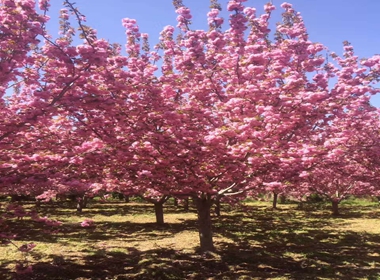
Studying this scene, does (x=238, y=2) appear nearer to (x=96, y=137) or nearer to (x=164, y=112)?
(x=164, y=112)

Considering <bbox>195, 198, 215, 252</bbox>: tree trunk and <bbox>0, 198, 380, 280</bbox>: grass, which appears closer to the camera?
<bbox>0, 198, 380, 280</bbox>: grass

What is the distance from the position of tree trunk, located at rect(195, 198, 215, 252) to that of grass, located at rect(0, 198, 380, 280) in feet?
2.08

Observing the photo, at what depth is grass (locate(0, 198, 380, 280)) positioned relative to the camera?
37.3ft

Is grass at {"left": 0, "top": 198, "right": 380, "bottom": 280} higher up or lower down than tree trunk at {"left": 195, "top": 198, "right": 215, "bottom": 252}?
lower down

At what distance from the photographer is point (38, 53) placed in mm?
9508

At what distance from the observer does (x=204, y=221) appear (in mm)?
14461

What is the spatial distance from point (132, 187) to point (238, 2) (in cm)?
891

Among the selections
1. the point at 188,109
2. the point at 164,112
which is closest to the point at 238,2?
the point at 188,109

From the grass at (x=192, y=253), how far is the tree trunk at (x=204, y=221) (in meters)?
0.63

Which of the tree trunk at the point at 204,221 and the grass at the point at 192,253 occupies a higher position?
the tree trunk at the point at 204,221

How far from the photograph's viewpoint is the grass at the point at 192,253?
11367 mm

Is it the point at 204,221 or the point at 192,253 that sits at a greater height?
the point at 204,221

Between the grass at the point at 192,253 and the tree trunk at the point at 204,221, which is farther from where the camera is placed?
the tree trunk at the point at 204,221

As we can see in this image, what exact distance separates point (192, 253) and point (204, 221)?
5.14 feet
